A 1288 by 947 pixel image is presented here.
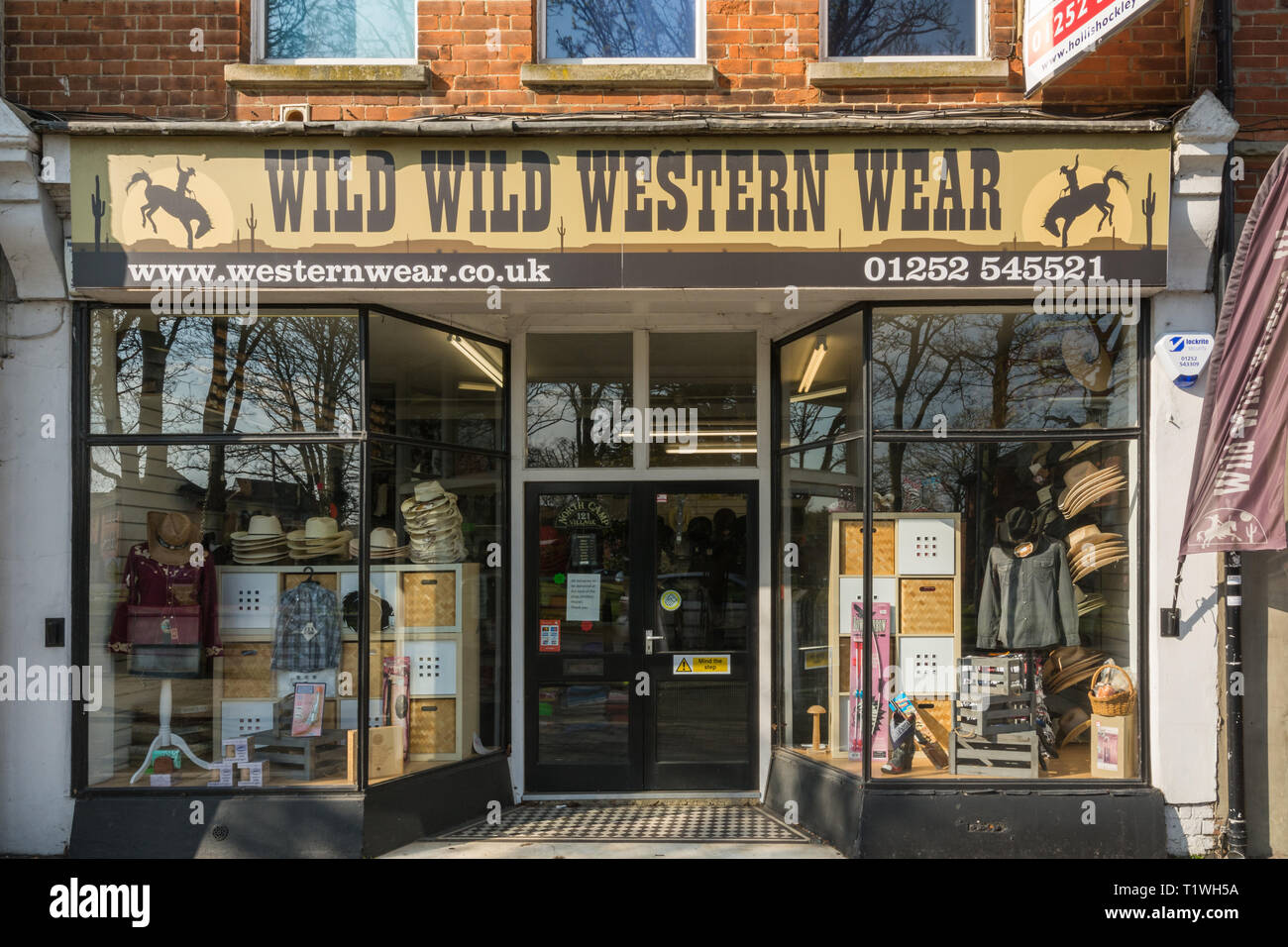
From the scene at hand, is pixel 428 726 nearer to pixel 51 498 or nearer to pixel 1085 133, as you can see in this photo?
pixel 51 498

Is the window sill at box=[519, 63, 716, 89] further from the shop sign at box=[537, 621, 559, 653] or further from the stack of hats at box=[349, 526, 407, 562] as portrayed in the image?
the shop sign at box=[537, 621, 559, 653]

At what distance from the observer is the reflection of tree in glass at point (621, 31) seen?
6.53m

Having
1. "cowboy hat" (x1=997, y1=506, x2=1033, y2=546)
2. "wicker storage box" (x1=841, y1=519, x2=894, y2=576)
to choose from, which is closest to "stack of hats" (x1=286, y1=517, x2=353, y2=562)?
"wicker storage box" (x1=841, y1=519, x2=894, y2=576)

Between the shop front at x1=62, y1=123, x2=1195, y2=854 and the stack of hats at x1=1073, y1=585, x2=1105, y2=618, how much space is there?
3 cm

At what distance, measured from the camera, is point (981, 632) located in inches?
254

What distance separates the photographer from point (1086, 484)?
21.1 feet

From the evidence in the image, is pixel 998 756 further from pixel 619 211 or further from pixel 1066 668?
pixel 619 211

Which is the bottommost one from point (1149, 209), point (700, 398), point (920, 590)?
point (920, 590)

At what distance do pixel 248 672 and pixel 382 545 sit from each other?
4.20 feet

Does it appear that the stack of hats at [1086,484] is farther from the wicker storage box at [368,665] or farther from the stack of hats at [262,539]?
the stack of hats at [262,539]

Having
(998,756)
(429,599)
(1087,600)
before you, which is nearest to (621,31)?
(429,599)

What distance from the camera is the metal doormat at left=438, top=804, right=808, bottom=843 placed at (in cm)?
643

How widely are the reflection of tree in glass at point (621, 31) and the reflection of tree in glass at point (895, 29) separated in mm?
1043

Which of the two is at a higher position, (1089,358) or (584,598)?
(1089,358)
